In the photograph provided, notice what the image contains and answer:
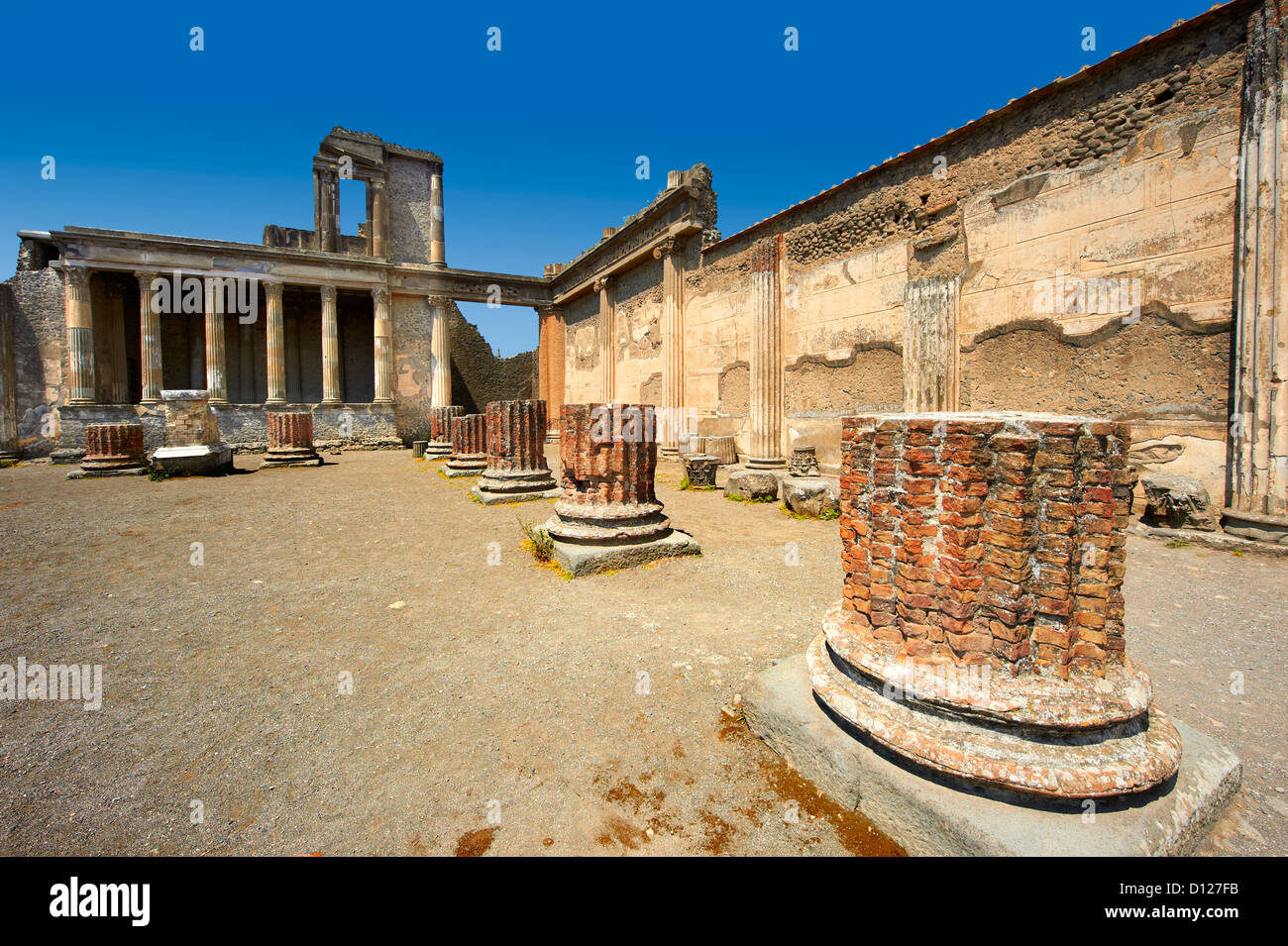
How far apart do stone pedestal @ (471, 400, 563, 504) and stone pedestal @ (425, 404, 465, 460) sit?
21.6ft

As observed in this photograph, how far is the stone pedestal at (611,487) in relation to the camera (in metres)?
5.31

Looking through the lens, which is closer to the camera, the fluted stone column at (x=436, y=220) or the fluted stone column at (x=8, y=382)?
the fluted stone column at (x=8, y=382)

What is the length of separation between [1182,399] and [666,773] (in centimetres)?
737

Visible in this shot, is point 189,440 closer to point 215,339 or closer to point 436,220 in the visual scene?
point 215,339

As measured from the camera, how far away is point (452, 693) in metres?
2.87

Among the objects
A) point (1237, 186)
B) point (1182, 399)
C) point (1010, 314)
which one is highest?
point (1237, 186)

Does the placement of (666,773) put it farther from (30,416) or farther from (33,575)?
(30,416)

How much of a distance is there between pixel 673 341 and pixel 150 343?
17.2 metres

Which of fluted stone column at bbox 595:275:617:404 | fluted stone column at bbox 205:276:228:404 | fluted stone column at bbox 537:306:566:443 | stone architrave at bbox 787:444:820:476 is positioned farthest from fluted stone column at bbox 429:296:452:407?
stone architrave at bbox 787:444:820:476

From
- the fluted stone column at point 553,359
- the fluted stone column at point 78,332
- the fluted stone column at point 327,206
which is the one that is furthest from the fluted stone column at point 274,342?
the fluted stone column at point 553,359

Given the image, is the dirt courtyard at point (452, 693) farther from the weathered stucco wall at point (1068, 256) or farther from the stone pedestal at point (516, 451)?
the stone pedestal at point (516, 451)

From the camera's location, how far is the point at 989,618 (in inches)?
83.7

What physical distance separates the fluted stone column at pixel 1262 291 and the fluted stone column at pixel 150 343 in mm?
25016
